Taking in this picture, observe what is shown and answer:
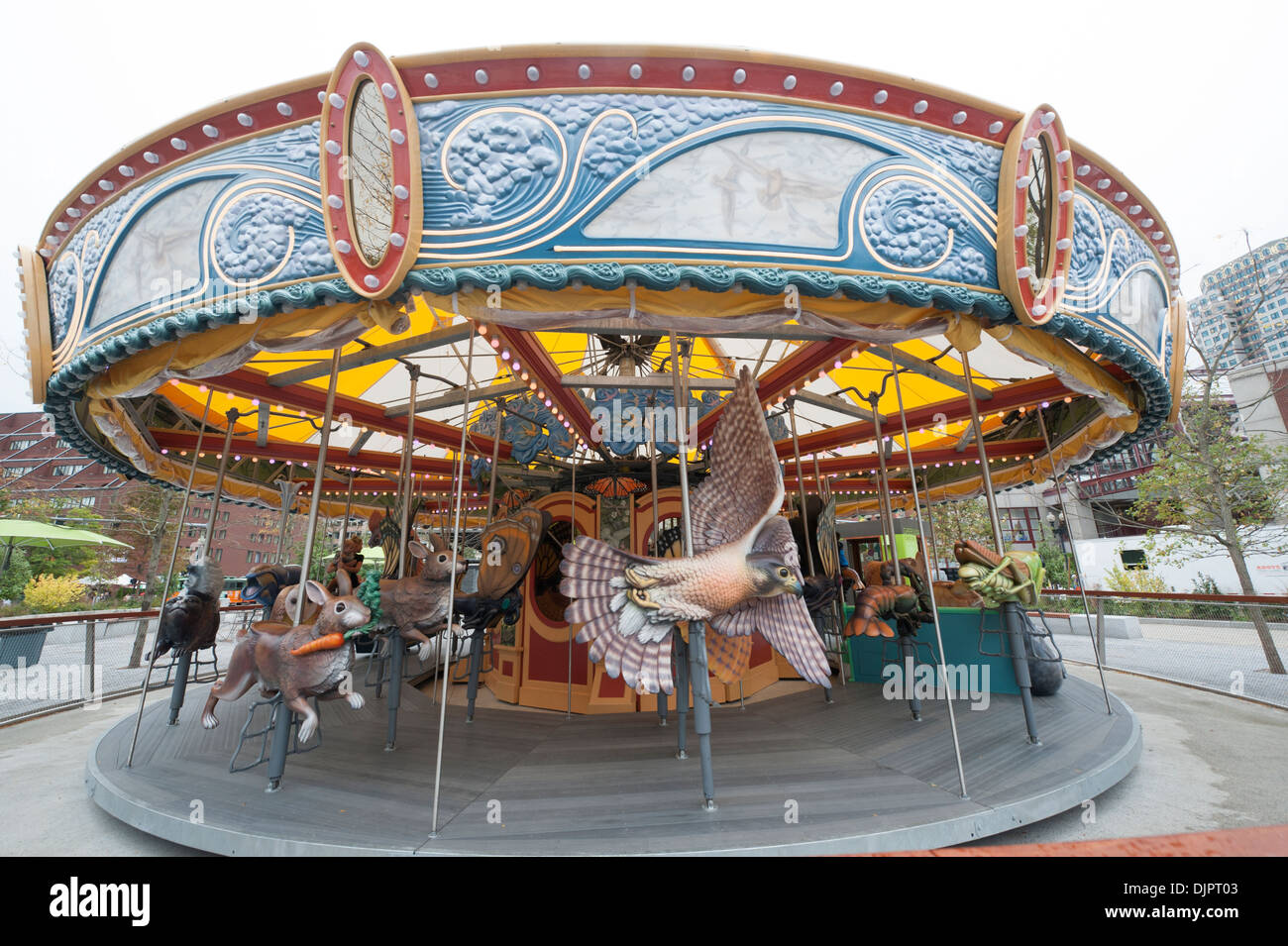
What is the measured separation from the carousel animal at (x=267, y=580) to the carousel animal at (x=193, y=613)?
47 cm

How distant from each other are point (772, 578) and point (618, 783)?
1872 mm

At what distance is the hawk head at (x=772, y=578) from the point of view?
11.4 feet

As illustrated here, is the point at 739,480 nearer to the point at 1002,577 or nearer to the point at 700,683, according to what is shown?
the point at 700,683

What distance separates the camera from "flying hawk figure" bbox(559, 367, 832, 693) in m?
3.44

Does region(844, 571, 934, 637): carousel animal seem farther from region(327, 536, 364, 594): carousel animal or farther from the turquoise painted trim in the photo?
region(327, 536, 364, 594): carousel animal

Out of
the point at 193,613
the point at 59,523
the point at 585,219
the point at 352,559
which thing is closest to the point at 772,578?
the point at 585,219

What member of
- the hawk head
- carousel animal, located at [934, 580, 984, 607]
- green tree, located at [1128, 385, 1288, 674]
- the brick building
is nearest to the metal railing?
the hawk head

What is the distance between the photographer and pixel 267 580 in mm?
6367

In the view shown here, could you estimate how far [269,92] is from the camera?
314 cm

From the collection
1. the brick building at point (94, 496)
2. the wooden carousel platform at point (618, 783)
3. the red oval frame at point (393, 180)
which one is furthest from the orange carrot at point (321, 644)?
the brick building at point (94, 496)

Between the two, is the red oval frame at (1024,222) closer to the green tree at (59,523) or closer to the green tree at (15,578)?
the green tree at (59,523)
